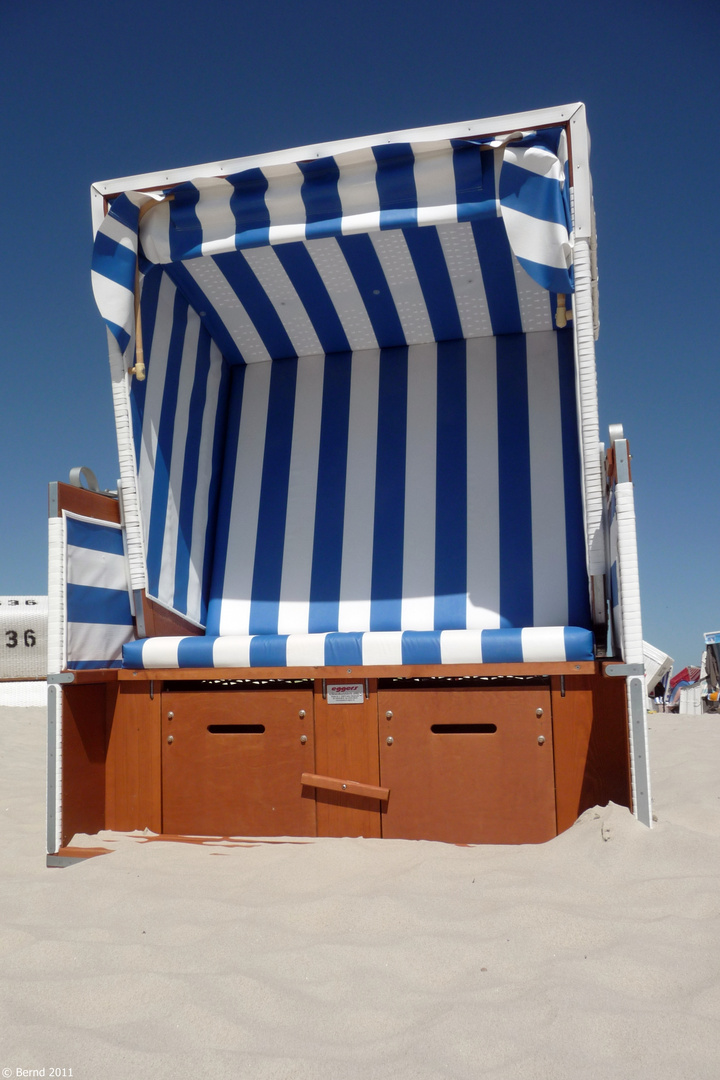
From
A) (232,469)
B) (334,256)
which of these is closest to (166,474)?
(232,469)

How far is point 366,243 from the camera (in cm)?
294

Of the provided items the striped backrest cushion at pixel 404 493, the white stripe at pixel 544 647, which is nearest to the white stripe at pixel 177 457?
the striped backrest cushion at pixel 404 493

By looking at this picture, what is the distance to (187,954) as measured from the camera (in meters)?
1.40

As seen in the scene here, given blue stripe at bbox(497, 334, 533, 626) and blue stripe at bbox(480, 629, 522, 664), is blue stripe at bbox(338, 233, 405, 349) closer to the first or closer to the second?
blue stripe at bbox(497, 334, 533, 626)

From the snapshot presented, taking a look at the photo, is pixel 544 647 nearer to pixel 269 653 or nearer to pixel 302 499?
pixel 269 653

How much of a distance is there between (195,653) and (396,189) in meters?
1.71

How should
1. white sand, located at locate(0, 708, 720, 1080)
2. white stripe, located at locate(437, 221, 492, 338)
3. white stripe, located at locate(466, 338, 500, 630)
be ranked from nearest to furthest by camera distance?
1. white sand, located at locate(0, 708, 720, 1080)
2. white stripe, located at locate(437, 221, 492, 338)
3. white stripe, located at locate(466, 338, 500, 630)

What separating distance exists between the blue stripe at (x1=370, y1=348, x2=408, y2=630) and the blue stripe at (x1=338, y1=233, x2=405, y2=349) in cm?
14

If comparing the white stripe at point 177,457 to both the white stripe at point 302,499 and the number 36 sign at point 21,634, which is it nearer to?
the white stripe at point 302,499

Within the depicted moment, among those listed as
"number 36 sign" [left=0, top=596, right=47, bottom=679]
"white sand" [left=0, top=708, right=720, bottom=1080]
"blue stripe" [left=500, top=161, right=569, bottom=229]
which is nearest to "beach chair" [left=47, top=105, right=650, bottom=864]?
"blue stripe" [left=500, top=161, right=569, bottom=229]

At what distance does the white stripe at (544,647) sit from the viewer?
2.22 metres

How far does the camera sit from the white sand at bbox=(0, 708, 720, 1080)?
1032 mm

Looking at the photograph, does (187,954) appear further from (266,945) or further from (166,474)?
(166,474)

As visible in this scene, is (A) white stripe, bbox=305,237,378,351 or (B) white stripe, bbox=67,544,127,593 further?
(A) white stripe, bbox=305,237,378,351
